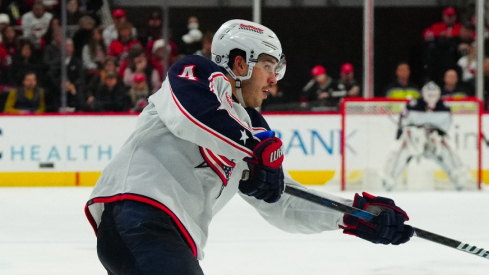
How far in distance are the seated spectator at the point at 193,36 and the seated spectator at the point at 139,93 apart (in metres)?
0.48

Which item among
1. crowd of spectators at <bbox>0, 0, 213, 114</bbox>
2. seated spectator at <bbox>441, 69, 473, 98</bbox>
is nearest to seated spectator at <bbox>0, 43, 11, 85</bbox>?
crowd of spectators at <bbox>0, 0, 213, 114</bbox>

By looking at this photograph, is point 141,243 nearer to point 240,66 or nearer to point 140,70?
point 240,66

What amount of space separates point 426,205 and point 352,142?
1511mm

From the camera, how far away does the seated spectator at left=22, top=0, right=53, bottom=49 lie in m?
7.66

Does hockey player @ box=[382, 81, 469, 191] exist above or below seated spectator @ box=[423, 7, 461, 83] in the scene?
below

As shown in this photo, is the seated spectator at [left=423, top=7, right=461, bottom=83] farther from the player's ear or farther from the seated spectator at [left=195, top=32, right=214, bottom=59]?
the player's ear

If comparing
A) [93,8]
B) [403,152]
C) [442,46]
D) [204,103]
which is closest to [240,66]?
[204,103]

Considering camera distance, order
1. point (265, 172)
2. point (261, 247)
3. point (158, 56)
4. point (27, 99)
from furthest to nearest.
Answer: point (158, 56)
point (27, 99)
point (261, 247)
point (265, 172)

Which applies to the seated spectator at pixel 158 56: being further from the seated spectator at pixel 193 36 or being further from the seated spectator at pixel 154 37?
the seated spectator at pixel 193 36

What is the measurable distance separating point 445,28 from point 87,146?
3.36 metres

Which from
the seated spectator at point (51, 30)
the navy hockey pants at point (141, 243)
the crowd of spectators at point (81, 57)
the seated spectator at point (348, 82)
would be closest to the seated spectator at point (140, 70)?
the crowd of spectators at point (81, 57)

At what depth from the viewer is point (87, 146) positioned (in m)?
7.30

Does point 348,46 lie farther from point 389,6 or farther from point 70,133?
point 70,133

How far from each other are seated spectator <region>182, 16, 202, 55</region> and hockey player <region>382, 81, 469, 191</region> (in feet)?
6.27
